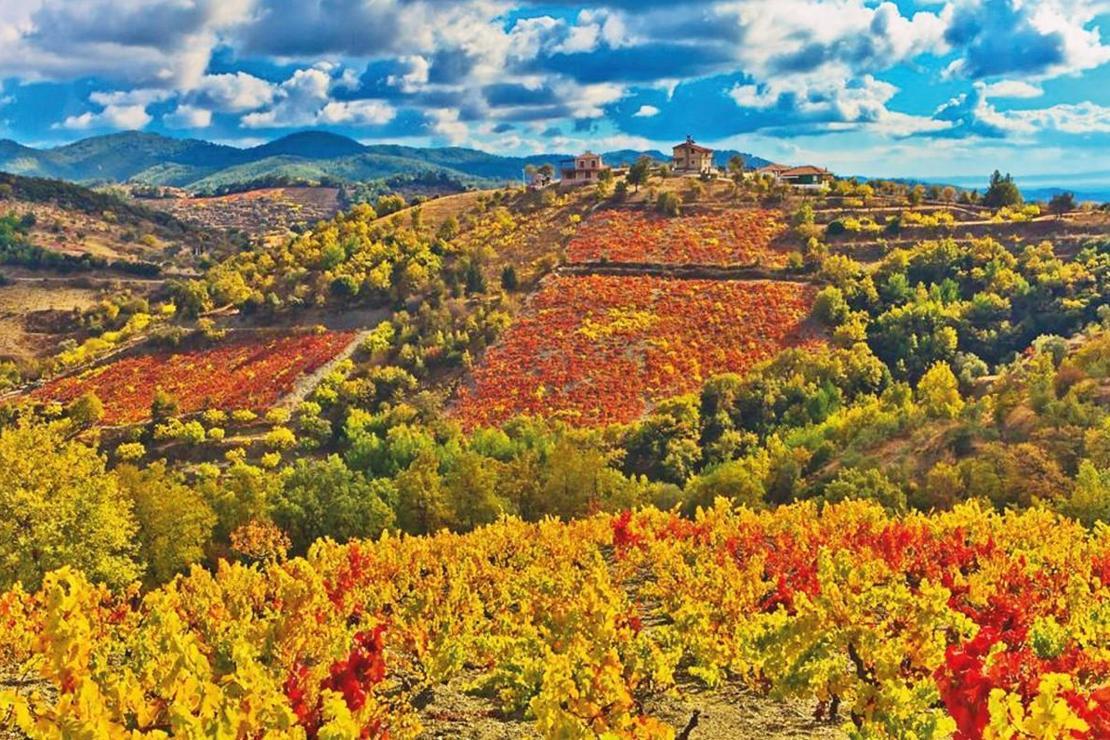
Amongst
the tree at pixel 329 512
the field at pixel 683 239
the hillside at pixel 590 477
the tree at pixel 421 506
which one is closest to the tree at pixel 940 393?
the hillside at pixel 590 477

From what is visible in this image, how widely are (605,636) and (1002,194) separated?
104 m

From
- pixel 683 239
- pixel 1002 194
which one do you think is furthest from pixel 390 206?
pixel 1002 194

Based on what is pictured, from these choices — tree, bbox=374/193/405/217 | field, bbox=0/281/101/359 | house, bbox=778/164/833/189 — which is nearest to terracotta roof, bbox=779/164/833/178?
house, bbox=778/164/833/189

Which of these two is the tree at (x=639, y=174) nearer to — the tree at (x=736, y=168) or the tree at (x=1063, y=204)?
the tree at (x=736, y=168)

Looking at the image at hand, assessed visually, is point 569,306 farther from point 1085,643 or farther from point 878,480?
point 1085,643

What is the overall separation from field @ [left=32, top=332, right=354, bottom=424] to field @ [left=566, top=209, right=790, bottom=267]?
102 feet

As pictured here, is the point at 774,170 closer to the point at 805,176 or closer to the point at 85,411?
the point at 805,176

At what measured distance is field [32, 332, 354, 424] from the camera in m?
83.2

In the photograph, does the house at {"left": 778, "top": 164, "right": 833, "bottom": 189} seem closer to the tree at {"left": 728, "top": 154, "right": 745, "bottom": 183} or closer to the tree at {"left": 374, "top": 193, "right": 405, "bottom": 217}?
the tree at {"left": 728, "top": 154, "right": 745, "bottom": 183}

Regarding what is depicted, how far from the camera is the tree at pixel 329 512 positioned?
4491 cm

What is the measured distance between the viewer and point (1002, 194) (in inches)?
4129

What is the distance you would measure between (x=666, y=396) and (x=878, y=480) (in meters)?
31.8

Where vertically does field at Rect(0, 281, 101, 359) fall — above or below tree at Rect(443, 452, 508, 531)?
above

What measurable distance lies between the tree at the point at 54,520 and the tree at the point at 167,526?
2627 mm
